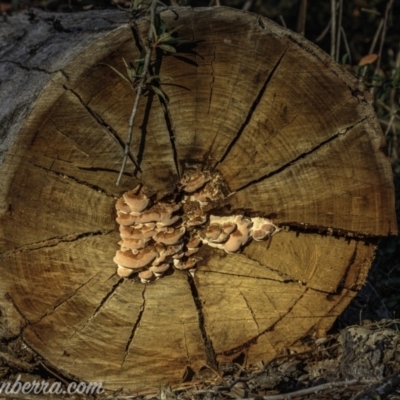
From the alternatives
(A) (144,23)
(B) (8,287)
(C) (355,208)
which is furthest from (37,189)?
(C) (355,208)

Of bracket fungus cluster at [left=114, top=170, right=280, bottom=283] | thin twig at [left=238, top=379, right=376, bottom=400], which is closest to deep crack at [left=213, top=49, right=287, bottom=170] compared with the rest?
bracket fungus cluster at [left=114, top=170, right=280, bottom=283]

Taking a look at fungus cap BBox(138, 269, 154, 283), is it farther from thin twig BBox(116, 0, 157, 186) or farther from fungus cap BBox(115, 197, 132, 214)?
thin twig BBox(116, 0, 157, 186)

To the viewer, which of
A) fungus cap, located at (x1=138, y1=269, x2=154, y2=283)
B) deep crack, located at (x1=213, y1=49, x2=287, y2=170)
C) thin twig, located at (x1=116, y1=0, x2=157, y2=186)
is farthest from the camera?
fungus cap, located at (x1=138, y1=269, x2=154, y2=283)

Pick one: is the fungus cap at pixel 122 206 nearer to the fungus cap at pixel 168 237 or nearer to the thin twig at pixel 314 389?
the fungus cap at pixel 168 237

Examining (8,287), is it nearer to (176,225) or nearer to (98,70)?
(176,225)

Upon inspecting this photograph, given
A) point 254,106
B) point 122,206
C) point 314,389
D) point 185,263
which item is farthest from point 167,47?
point 314,389

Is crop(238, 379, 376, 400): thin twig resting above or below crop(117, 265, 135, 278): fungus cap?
below
